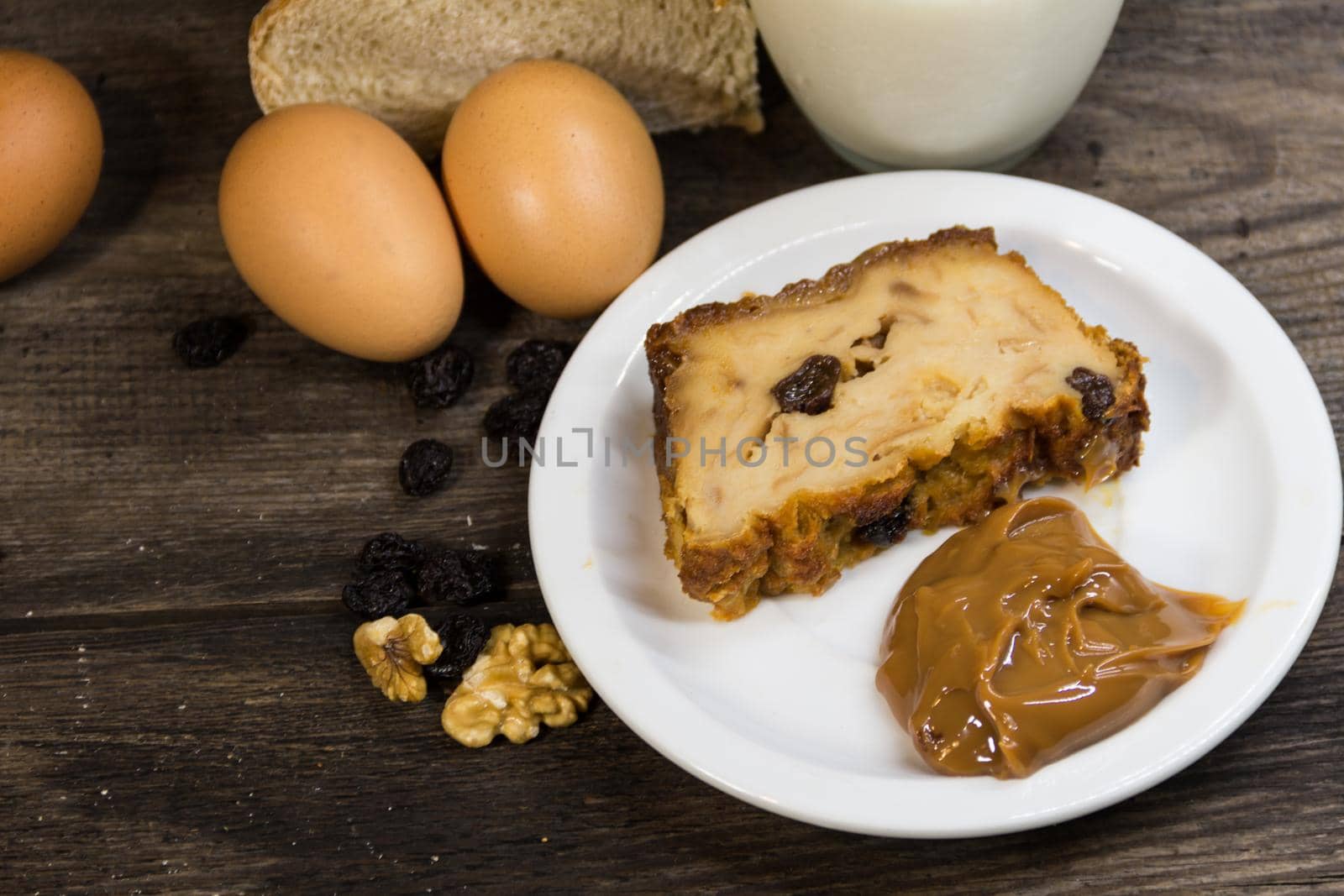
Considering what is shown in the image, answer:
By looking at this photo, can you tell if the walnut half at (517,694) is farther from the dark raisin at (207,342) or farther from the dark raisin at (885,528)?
the dark raisin at (207,342)

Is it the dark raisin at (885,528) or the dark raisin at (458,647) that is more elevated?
the dark raisin at (885,528)

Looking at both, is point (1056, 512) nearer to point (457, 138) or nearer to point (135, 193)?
point (457, 138)

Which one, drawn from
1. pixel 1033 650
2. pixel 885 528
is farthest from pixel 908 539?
pixel 1033 650

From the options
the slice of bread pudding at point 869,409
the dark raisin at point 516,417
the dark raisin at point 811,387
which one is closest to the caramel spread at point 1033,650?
the slice of bread pudding at point 869,409

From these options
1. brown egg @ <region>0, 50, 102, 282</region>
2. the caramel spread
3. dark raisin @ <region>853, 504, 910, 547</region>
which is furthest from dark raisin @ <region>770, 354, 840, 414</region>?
brown egg @ <region>0, 50, 102, 282</region>

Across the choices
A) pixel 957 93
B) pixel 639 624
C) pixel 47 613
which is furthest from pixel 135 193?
pixel 957 93

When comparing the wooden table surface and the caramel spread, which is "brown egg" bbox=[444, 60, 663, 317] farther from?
the caramel spread

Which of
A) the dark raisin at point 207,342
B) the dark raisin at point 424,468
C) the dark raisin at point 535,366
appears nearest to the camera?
the dark raisin at point 424,468
